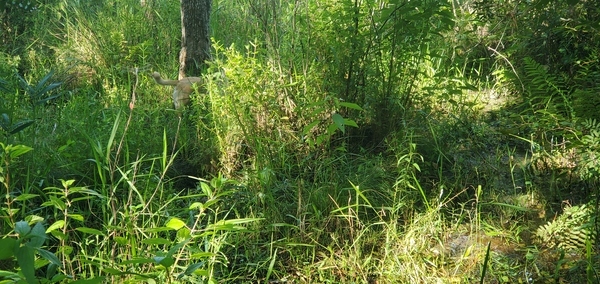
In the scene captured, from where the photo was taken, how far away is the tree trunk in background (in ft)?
18.9

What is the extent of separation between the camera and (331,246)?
3441 millimetres

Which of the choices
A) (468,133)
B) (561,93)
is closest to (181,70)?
(468,133)

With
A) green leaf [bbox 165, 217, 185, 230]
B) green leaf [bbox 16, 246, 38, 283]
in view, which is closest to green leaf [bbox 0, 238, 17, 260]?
green leaf [bbox 16, 246, 38, 283]

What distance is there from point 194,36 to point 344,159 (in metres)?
2.29

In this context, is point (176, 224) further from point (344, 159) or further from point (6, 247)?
point (344, 159)

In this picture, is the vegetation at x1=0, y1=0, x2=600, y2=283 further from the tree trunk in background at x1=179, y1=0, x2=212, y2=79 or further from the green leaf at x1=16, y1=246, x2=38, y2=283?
the green leaf at x1=16, y1=246, x2=38, y2=283

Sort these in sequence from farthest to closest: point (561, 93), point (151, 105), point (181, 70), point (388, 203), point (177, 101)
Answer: point (181, 70)
point (151, 105)
point (177, 101)
point (561, 93)
point (388, 203)

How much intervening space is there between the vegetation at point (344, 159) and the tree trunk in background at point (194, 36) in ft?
1.33

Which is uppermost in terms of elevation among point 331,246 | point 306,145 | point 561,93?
point 561,93

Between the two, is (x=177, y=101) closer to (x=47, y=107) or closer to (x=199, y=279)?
(x=47, y=107)

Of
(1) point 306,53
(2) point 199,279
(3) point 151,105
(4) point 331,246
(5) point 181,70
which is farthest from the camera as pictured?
(5) point 181,70

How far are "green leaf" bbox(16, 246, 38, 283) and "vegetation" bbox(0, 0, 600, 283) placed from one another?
0.76 meters

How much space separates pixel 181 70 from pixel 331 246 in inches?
117

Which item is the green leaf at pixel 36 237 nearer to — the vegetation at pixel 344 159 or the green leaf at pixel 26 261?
the green leaf at pixel 26 261
